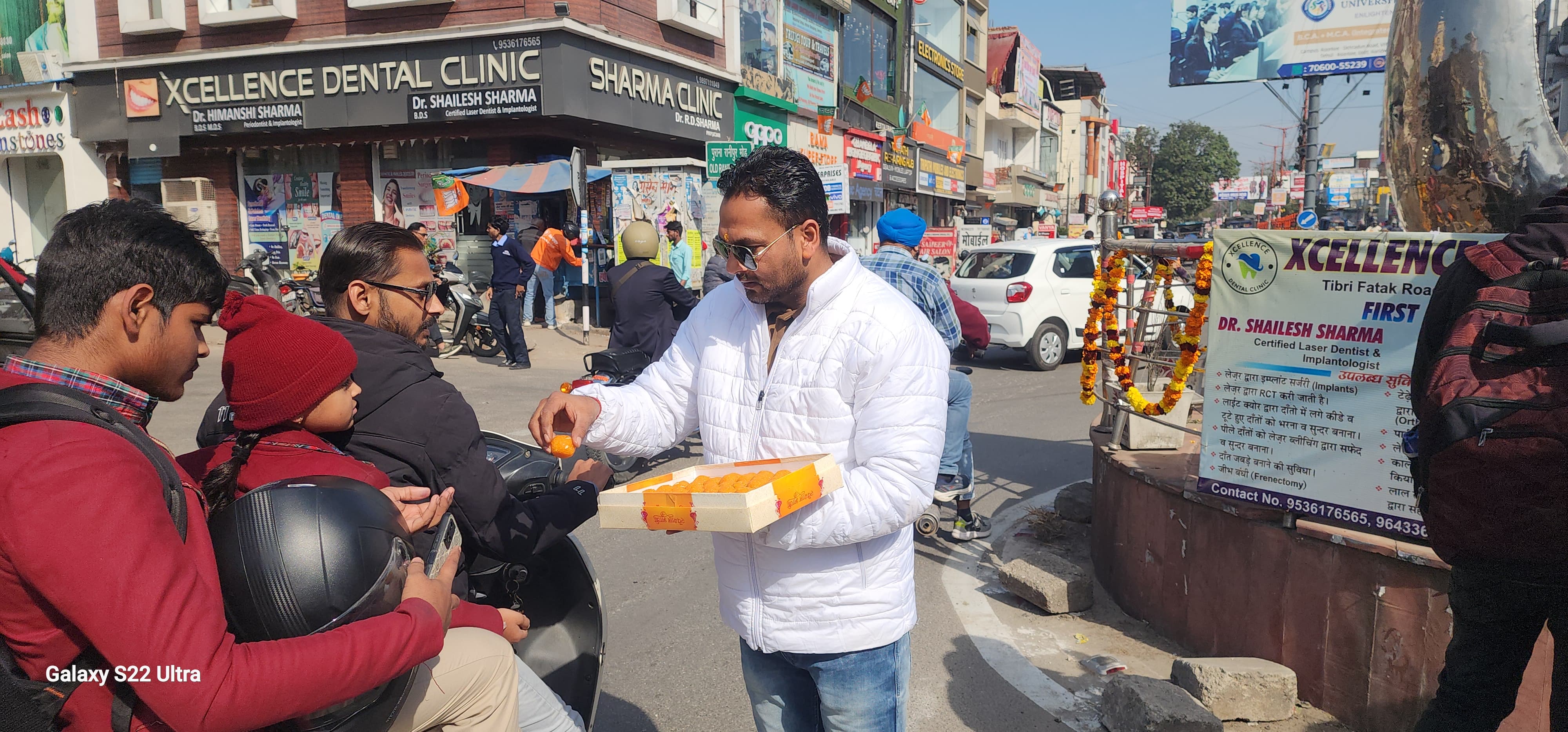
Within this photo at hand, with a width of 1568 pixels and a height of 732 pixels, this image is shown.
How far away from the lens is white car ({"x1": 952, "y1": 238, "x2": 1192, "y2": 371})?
11430 mm

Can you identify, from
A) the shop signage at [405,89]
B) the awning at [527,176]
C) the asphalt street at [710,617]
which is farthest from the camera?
the shop signage at [405,89]

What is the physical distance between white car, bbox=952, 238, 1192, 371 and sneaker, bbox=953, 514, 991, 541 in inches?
237

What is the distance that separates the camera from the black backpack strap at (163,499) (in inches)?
50.6

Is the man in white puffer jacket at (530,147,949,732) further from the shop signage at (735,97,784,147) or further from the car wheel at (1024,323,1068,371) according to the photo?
the shop signage at (735,97,784,147)

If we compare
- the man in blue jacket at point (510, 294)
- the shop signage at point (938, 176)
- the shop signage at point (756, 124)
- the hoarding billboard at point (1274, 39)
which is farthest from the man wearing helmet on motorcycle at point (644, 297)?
the shop signage at point (938, 176)

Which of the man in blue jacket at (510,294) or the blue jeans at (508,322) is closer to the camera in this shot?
the man in blue jacket at (510,294)

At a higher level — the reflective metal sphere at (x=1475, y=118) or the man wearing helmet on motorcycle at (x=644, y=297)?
the reflective metal sphere at (x=1475, y=118)

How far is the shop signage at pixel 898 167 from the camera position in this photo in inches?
971

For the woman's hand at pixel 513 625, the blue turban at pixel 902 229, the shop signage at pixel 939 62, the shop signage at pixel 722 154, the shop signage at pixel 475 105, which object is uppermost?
the shop signage at pixel 939 62

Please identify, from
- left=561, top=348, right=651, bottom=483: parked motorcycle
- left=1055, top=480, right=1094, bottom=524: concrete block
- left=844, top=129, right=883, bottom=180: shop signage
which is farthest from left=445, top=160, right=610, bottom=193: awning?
left=1055, top=480, right=1094, bottom=524: concrete block

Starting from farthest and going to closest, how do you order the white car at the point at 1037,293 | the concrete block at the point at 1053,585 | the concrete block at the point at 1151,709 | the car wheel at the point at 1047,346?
the car wheel at the point at 1047,346 → the white car at the point at 1037,293 → the concrete block at the point at 1053,585 → the concrete block at the point at 1151,709

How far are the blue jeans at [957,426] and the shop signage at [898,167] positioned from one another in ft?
64.4

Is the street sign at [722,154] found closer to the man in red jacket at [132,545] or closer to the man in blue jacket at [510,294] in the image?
the man in blue jacket at [510,294]

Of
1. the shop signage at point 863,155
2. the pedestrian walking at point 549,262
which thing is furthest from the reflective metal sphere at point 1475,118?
the shop signage at point 863,155
